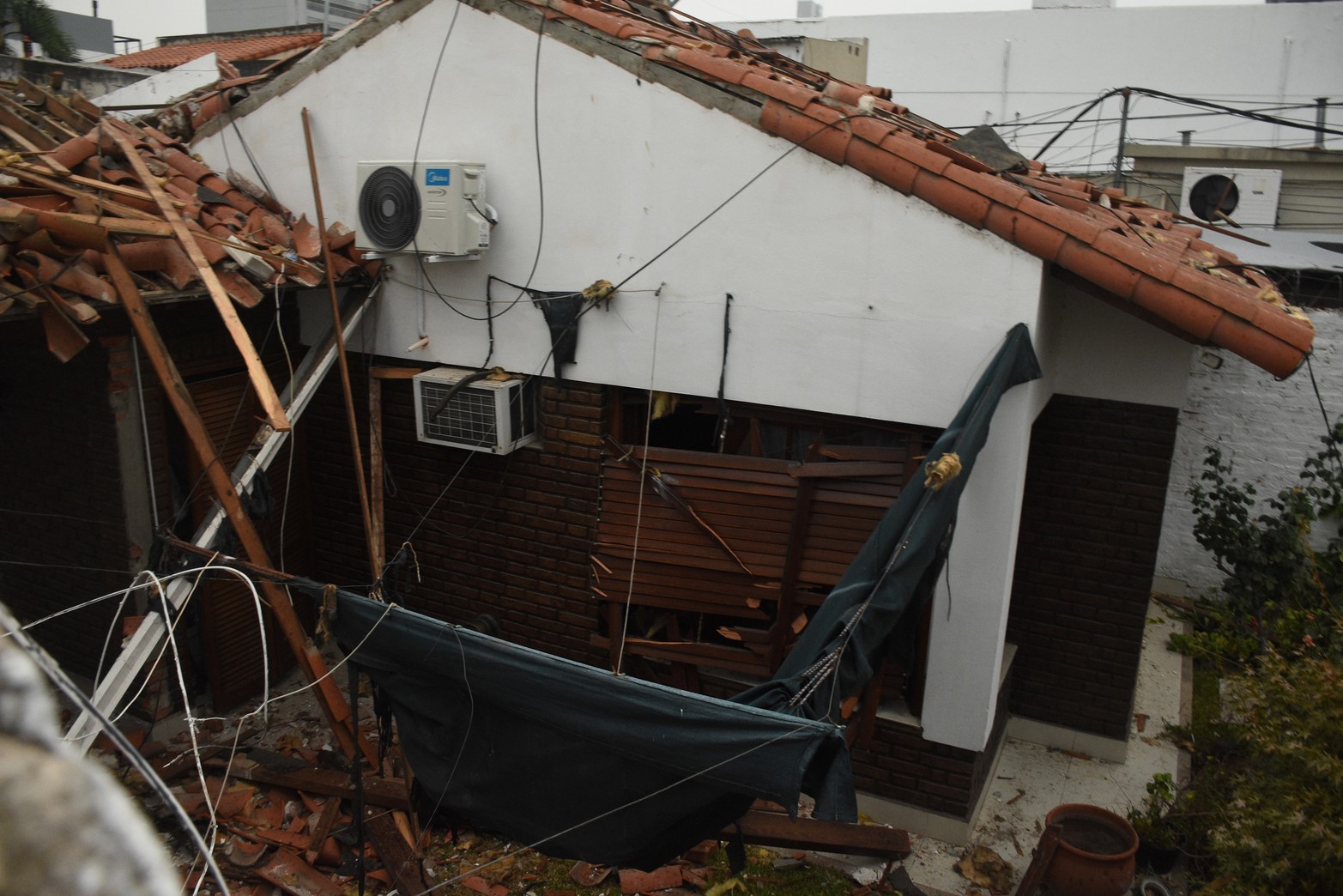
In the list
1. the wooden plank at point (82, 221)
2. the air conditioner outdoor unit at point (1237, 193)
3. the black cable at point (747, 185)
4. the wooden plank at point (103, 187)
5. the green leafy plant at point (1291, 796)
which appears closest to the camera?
the green leafy plant at point (1291, 796)

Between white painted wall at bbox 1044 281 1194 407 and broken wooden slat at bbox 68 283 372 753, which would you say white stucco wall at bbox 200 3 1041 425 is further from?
white painted wall at bbox 1044 281 1194 407

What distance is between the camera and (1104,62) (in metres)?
23.4

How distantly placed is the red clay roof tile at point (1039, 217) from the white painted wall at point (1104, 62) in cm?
1744

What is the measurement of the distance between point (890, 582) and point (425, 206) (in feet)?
12.2

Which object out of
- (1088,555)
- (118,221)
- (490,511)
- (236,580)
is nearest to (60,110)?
(118,221)

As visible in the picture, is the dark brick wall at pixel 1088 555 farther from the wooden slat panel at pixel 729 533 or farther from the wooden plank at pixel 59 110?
the wooden plank at pixel 59 110

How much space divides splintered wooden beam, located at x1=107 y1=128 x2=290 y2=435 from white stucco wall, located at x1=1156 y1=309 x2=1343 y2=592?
8.35 m

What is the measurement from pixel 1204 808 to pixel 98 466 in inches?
304

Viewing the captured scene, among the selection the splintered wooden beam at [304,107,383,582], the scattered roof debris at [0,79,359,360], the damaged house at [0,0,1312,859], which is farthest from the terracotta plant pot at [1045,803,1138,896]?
the scattered roof debris at [0,79,359,360]

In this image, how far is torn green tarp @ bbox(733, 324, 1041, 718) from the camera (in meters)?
4.12

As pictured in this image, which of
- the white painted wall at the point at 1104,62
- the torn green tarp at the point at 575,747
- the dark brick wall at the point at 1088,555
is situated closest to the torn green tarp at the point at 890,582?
the torn green tarp at the point at 575,747

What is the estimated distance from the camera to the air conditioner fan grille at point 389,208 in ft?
19.3

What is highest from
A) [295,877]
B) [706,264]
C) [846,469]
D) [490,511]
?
[706,264]

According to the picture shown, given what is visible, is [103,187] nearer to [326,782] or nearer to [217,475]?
[217,475]
